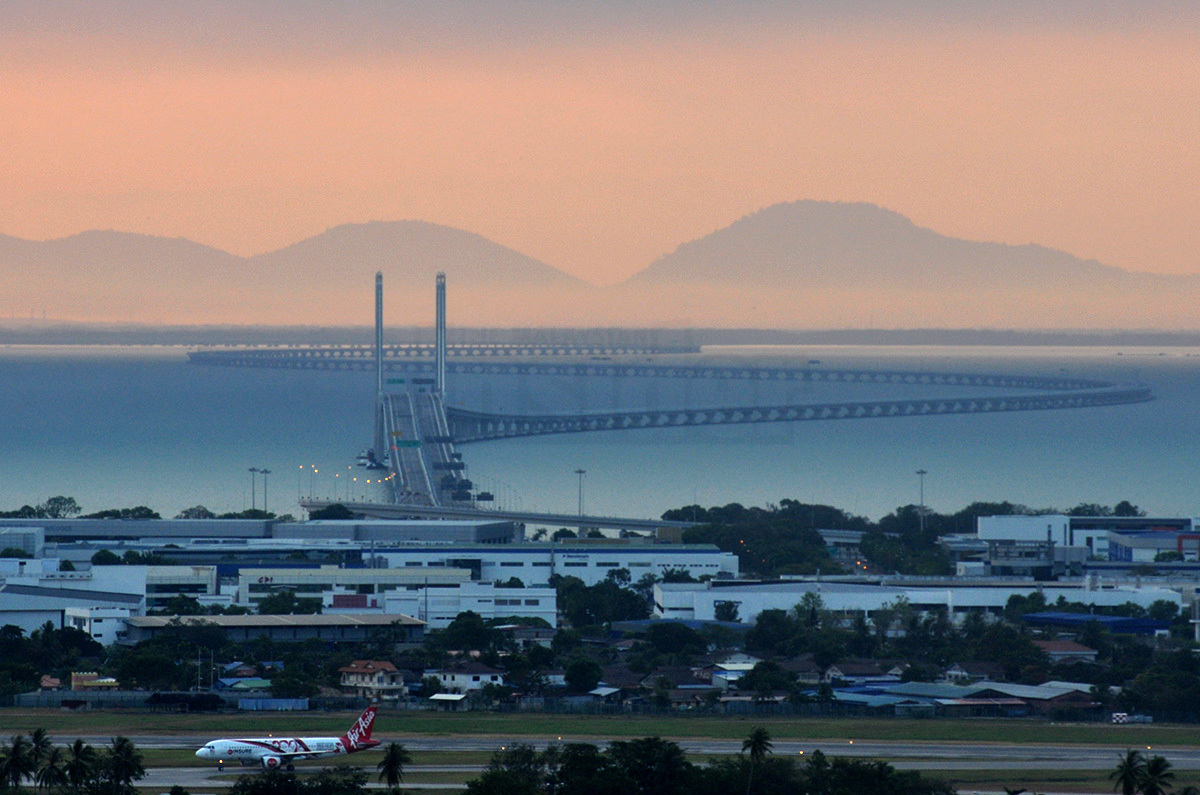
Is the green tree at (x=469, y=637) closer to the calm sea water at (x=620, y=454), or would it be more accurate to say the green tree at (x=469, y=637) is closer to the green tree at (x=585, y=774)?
the green tree at (x=585, y=774)

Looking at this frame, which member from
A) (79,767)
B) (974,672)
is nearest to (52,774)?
(79,767)

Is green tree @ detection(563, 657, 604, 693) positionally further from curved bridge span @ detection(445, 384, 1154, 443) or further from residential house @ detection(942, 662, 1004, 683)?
curved bridge span @ detection(445, 384, 1154, 443)

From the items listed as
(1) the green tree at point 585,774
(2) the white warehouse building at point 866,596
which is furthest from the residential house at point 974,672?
(1) the green tree at point 585,774

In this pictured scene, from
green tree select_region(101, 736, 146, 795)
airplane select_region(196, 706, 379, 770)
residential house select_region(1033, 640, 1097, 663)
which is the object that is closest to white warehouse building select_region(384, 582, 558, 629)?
residential house select_region(1033, 640, 1097, 663)

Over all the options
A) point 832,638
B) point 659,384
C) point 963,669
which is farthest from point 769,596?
point 659,384

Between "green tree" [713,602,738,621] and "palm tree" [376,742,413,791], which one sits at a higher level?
"green tree" [713,602,738,621]

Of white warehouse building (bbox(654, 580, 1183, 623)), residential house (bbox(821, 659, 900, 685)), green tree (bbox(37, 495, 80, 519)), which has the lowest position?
residential house (bbox(821, 659, 900, 685))
